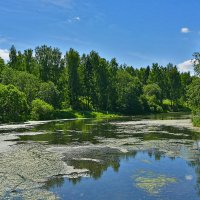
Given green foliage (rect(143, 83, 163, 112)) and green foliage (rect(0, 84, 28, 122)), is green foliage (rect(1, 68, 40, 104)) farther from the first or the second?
green foliage (rect(143, 83, 163, 112))

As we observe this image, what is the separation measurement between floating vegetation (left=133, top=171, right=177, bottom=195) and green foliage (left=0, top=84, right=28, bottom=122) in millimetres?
69219

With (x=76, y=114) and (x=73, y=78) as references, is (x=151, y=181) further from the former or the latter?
(x=73, y=78)

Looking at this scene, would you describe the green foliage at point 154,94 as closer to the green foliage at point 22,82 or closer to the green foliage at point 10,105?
the green foliage at point 22,82

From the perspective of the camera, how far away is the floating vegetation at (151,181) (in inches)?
891

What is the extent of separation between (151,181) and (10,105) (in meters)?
72.5

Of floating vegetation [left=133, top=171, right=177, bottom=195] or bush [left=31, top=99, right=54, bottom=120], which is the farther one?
bush [left=31, top=99, right=54, bottom=120]

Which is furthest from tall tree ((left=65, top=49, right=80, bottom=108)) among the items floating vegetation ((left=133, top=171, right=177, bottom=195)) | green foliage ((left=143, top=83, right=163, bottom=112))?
floating vegetation ((left=133, top=171, right=177, bottom=195))

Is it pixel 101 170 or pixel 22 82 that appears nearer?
pixel 101 170

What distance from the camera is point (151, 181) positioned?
80.8 feet

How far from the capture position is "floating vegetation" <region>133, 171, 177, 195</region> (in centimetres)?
2264

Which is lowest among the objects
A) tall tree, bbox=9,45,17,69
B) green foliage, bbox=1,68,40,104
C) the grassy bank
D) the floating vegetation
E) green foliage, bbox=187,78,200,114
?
the floating vegetation

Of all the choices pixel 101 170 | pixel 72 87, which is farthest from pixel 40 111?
pixel 101 170

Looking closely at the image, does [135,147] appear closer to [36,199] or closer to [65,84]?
[36,199]

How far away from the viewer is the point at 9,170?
28469 mm
